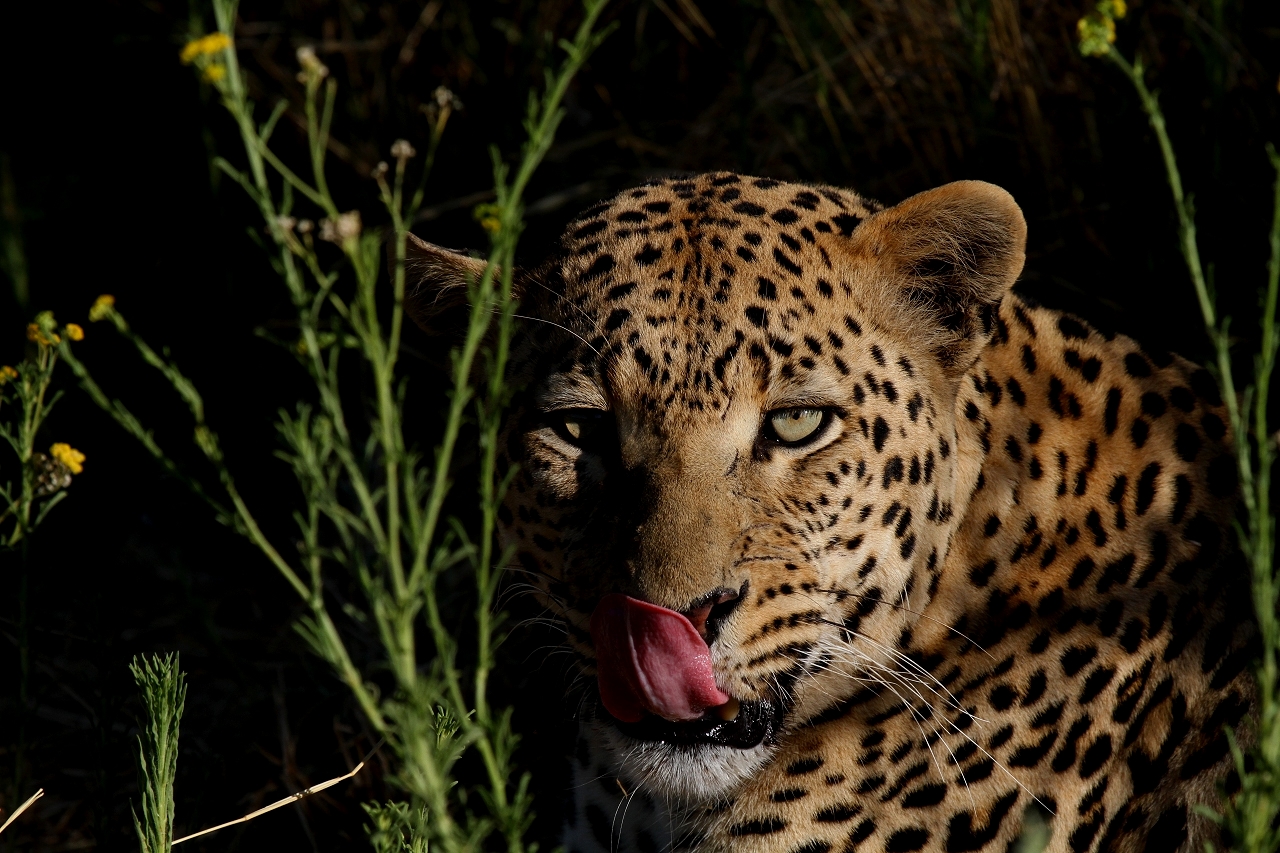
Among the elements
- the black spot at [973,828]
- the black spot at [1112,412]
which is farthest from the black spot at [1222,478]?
the black spot at [973,828]

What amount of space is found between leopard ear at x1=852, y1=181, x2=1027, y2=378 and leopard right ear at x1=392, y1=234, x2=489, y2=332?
0.97 m

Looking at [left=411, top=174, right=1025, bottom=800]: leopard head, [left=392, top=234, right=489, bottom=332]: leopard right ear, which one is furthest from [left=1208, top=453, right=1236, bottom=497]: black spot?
[left=392, top=234, right=489, bottom=332]: leopard right ear

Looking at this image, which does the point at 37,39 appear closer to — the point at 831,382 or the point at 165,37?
the point at 165,37

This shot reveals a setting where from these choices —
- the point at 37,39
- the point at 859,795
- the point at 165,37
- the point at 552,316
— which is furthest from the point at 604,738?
the point at 37,39

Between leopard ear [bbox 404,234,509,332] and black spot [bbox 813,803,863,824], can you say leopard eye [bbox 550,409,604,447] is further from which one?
black spot [bbox 813,803,863,824]

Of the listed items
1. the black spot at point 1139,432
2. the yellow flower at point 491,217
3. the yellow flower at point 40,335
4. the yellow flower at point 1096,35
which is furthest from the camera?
the black spot at point 1139,432

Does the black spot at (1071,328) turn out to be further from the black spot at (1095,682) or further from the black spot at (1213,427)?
the black spot at (1095,682)

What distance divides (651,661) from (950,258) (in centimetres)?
115

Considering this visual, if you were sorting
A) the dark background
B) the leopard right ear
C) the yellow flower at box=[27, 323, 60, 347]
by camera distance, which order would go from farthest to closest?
1. the dark background
2. the leopard right ear
3. the yellow flower at box=[27, 323, 60, 347]

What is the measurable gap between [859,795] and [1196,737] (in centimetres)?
73

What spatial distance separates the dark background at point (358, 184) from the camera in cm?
483

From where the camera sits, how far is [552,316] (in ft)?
10.9

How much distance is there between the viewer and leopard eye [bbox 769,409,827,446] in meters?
3.12

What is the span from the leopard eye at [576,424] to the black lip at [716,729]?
646 mm
